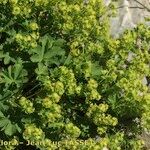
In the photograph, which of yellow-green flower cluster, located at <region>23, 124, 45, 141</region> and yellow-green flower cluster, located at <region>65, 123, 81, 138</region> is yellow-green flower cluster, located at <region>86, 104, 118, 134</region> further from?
yellow-green flower cluster, located at <region>23, 124, 45, 141</region>

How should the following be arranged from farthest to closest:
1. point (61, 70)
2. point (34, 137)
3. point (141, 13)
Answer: point (141, 13), point (61, 70), point (34, 137)

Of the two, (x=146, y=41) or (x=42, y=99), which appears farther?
(x=146, y=41)

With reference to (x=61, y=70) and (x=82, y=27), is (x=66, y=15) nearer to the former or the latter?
(x=82, y=27)

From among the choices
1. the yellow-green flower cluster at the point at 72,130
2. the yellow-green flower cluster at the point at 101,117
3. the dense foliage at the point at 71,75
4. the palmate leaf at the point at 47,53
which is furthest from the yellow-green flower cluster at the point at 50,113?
the palmate leaf at the point at 47,53

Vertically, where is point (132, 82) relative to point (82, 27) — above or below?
below

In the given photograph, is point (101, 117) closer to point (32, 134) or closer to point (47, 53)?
point (32, 134)

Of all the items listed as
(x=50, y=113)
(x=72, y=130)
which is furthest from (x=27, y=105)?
(x=72, y=130)

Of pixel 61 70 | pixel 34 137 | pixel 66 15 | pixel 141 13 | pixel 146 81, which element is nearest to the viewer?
pixel 34 137

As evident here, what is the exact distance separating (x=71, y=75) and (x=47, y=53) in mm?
491

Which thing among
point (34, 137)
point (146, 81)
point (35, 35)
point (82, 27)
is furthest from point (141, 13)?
point (34, 137)

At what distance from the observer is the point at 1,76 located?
5.20 meters

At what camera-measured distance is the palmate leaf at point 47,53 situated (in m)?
5.02

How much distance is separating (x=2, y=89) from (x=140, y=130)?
A: 164cm

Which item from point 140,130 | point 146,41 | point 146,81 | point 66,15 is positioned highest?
point 66,15
